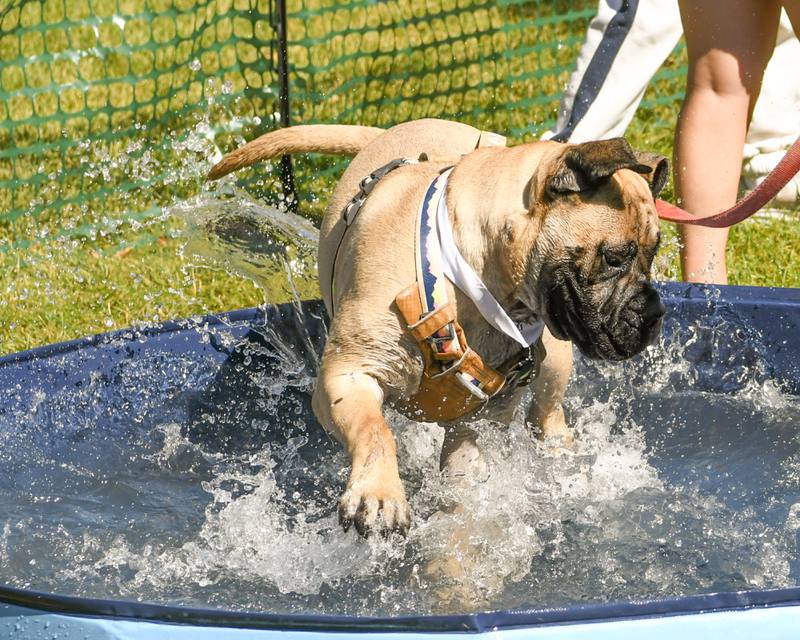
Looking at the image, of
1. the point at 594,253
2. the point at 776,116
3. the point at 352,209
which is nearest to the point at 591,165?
the point at 594,253

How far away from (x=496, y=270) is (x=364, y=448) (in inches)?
25.1

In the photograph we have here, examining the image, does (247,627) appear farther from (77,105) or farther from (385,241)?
(77,105)

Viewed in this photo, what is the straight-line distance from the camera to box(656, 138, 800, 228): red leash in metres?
4.03

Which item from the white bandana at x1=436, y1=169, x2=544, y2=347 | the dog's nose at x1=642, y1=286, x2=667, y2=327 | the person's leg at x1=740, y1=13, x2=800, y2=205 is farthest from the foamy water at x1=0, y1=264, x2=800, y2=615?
the person's leg at x1=740, y1=13, x2=800, y2=205

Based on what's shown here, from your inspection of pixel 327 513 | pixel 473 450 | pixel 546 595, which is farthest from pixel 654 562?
pixel 327 513

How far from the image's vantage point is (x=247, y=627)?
2.90 m

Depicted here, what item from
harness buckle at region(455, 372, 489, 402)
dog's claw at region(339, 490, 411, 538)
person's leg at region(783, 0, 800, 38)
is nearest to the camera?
dog's claw at region(339, 490, 411, 538)

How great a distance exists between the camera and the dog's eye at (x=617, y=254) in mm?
3426

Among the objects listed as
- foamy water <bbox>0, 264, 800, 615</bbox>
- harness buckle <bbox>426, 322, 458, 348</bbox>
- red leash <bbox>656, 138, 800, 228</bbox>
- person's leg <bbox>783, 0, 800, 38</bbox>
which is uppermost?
person's leg <bbox>783, 0, 800, 38</bbox>

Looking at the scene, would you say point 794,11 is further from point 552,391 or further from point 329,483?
point 329,483

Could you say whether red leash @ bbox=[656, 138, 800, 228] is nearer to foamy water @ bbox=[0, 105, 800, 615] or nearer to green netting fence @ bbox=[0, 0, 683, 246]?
foamy water @ bbox=[0, 105, 800, 615]

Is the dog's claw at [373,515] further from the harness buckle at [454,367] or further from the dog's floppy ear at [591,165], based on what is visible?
the dog's floppy ear at [591,165]

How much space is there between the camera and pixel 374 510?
3.15 meters

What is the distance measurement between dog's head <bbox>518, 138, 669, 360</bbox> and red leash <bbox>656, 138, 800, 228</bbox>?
550 millimetres
